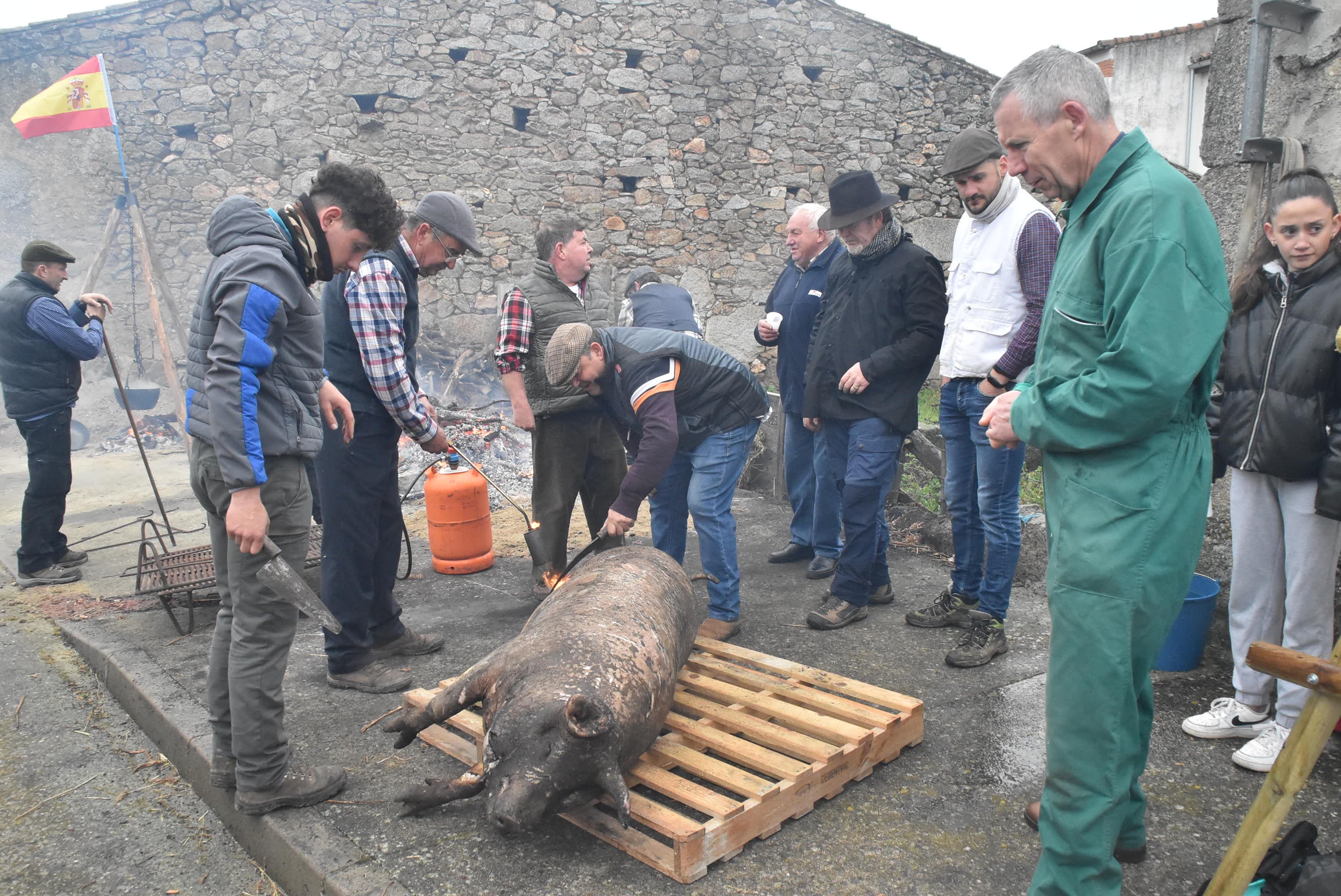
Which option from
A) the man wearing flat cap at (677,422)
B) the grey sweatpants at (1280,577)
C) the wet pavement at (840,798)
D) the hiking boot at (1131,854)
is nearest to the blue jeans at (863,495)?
the wet pavement at (840,798)

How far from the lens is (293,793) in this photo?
9.33 feet

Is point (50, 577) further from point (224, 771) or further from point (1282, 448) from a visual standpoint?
point (1282, 448)

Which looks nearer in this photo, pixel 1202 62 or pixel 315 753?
pixel 315 753

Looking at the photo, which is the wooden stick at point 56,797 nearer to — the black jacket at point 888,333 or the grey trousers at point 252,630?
the grey trousers at point 252,630

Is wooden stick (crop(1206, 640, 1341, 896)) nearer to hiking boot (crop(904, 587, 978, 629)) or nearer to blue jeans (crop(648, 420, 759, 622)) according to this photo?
hiking boot (crop(904, 587, 978, 629))

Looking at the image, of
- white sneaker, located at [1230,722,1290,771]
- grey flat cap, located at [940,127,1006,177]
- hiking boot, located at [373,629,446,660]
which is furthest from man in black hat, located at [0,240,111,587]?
white sneaker, located at [1230,722,1290,771]

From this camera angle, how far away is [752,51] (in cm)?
1177

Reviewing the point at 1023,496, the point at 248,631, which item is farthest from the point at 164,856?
the point at 1023,496

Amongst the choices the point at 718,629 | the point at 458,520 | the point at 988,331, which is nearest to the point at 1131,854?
the point at 718,629

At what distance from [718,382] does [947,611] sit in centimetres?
168

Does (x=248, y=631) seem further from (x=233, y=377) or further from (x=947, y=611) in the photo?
(x=947, y=611)

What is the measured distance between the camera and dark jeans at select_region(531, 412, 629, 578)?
16.0ft

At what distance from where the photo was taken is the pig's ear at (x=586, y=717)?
248 centimetres

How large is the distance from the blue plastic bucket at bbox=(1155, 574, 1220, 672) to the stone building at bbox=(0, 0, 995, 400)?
8952 millimetres
